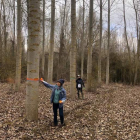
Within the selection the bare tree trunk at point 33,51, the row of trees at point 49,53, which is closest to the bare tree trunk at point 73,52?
the row of trees at point 49,53

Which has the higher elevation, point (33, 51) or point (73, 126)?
point (33, 51)

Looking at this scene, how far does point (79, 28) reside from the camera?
85.0 feet

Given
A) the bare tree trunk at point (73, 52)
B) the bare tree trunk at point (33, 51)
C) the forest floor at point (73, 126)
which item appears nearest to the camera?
the forest floor at point (73, 126)

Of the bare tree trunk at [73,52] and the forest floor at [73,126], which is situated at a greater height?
the bare tree trunk at [73,52]

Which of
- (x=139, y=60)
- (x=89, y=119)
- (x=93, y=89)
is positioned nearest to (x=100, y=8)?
(x=93, y=89)

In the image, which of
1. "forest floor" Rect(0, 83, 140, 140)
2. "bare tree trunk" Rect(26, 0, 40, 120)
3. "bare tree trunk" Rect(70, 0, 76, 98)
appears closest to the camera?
"forest floor" Rect(0, 83, 140, 140)

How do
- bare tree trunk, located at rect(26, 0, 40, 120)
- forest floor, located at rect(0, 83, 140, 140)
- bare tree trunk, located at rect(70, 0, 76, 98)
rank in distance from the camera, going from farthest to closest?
bare tree trunk, located at rect(70, 0, 76, 98) → bare tree trunk, located at rect(26, 0, 40, 120) → forest floor, located at rect(0, 83, 140, 140)

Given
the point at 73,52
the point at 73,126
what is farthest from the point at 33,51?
the point at 73,52

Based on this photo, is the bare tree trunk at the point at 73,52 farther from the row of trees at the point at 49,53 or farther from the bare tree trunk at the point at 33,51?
the bare tree trunk at the point at 33,51

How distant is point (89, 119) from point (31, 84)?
9.13ft

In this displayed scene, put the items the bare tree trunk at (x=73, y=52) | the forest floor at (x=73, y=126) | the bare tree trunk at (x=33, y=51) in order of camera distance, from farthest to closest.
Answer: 1. the bare tree trunk at (x=73, y=52)
2. the bare tree trunk at (x=33, y=51)
3. the forest floor at (x=73, y=126)

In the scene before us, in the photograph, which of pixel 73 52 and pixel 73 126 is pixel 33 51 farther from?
pixel 73 52

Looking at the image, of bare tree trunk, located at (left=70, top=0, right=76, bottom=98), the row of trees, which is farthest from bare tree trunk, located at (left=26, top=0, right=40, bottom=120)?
bare tree trunk, located at (left=70, top=0, right=76, bottom=98)

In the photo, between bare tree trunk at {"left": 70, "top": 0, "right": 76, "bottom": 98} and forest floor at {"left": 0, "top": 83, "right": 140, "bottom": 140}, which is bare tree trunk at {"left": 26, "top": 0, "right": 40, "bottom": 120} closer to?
forest floor at {"left": 0, "top": 83, "right": 140, "bottom": 140}
